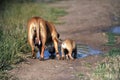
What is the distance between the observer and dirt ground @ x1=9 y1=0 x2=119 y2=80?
11.0 m

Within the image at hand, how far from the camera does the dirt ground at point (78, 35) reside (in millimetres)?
10961

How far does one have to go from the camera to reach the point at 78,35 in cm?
1672

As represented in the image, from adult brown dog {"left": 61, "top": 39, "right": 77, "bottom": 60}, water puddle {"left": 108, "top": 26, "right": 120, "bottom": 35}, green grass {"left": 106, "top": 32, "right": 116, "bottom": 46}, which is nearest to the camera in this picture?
adult brown dog {"left": 61, "top": 39, "right": 77, "bottom": 60}

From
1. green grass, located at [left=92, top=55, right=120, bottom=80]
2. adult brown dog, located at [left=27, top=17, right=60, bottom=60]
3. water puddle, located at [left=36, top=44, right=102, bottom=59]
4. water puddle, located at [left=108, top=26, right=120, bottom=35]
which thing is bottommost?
water puddle, located at [left=36, top=44, right=102, bottom=59]

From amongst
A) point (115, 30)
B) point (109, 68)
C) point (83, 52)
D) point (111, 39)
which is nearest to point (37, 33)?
point (83, 52)

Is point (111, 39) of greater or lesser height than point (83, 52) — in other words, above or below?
above

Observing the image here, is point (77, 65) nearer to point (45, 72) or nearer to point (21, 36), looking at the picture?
point (45, 72)

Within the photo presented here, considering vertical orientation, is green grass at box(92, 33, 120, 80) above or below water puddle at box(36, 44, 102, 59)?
above

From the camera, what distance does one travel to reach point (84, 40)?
1573cm

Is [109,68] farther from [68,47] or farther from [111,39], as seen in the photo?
[111,39]

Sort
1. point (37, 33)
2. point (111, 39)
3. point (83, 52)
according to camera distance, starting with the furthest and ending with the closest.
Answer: point (111, 39)
point (83, 52)
point (37, 33)

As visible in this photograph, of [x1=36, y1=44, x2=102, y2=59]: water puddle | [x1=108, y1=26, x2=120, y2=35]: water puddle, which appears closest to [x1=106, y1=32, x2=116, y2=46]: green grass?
[x1=108, y1=26, x2=120, y2=35]: water puddle

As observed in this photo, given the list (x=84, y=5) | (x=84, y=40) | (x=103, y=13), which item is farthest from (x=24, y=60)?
(x=84, y=5)

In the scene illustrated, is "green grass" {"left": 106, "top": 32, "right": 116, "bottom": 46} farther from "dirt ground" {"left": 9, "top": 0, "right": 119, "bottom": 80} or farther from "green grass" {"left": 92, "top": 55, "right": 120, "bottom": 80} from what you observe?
"green grass" {"left": 92, "top": 55, "right": 120, "bottom": 80}
